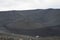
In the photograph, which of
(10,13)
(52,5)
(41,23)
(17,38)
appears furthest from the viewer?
(52,5)

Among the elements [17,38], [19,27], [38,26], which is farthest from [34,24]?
[17,38]

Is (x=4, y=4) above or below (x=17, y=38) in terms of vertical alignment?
above

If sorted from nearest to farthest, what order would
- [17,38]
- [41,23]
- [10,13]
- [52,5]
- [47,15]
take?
[17,38], [41,23], [47,15], [10,13], [52,5]

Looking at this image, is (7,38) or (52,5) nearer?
(7,38)

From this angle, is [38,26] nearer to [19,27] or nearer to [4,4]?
[19,27]

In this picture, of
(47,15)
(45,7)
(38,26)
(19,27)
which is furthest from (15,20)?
(45,7)

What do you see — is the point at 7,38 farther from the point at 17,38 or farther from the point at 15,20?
the point at 15,20
